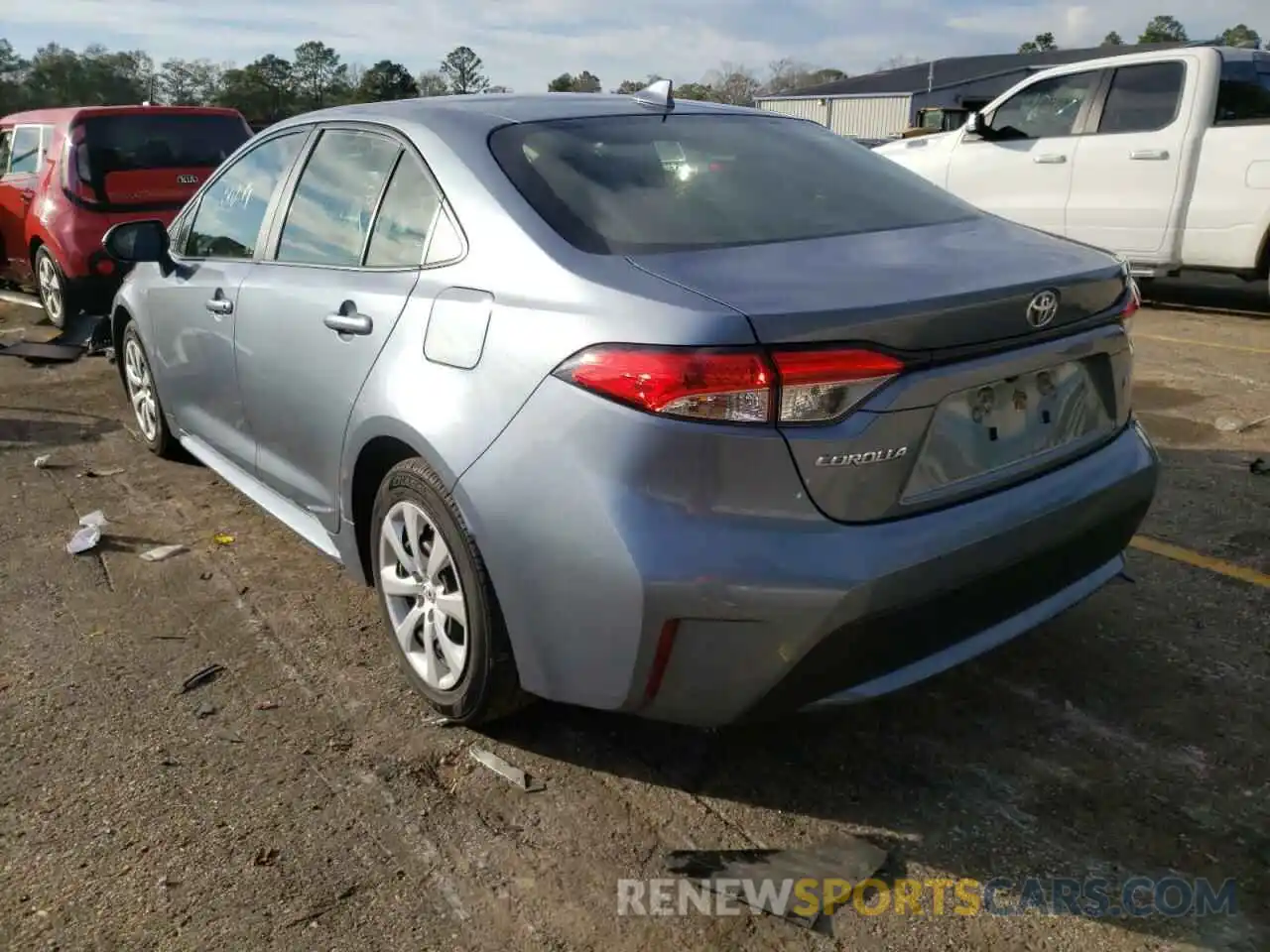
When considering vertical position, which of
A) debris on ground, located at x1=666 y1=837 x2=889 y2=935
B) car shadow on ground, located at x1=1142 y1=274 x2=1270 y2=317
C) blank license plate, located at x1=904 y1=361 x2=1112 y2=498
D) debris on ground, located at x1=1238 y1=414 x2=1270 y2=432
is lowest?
car shadow on ground, located at x1=1142 y1=274 x2=1270 y2=317

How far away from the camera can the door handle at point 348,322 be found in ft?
9.70

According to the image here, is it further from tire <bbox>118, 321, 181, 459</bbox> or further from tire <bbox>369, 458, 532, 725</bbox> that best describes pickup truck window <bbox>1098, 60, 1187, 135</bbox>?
tire <bbox>369, 458, 532, 725</bbox>

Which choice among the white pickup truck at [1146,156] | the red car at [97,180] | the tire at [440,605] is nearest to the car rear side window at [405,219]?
the tire at [440,605]

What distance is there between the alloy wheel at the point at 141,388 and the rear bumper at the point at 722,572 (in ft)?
10.5

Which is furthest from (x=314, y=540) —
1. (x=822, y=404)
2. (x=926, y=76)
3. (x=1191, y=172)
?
(x=926, y=76)

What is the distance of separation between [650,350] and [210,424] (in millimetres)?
2692

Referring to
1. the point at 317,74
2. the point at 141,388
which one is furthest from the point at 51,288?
the point at 317,74

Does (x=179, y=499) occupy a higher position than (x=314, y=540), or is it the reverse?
(x=314, y=540)

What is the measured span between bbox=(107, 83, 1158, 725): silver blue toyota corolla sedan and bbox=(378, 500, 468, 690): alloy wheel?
12 mm

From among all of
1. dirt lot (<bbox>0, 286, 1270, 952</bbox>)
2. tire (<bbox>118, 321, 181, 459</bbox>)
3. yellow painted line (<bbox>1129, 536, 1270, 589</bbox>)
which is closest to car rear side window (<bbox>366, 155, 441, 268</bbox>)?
dirt lot (<bbox>0, 286, 1270, 952</bbox>)

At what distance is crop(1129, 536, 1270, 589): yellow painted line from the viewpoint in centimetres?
369

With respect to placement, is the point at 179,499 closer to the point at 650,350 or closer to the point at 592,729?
the point at 592,729

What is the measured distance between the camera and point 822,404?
84.6 inches

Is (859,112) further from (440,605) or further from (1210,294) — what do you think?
(440,605)
